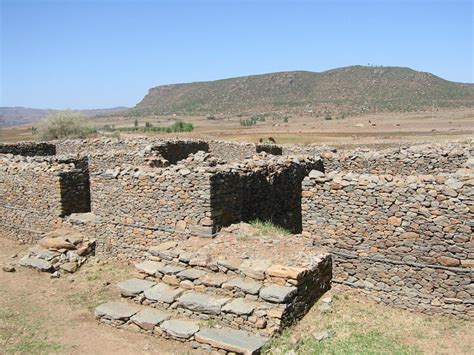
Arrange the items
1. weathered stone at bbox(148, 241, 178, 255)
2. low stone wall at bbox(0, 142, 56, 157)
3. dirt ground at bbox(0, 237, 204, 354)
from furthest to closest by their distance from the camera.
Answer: low stone wall at bbox(0, 142, 56, 157) < weathered stone at bbox(148, 241, 178, 255) < dirt ground at bbox(0, 237, 204, 354)

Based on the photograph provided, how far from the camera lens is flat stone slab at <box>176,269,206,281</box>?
32.7 ft

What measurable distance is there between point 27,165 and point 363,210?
1150 centimetres

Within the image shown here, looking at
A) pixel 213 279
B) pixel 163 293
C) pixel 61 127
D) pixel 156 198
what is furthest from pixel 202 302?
pixel 61 127

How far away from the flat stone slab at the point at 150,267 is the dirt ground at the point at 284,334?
109 cm

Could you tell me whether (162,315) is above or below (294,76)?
below

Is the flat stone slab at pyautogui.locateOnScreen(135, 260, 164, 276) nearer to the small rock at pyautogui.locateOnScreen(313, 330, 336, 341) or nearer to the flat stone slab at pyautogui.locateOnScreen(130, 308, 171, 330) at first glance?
the flat stone slab at pyautogui.locateOnScreen(130, 308, 171, 330)

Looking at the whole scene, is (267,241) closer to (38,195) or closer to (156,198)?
(156,198)

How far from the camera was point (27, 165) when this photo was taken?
16.2 meters

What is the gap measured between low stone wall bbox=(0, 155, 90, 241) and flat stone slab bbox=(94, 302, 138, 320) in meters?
5.94

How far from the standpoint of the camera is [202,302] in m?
9.32

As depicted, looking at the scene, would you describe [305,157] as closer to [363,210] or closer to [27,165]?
[363,210]

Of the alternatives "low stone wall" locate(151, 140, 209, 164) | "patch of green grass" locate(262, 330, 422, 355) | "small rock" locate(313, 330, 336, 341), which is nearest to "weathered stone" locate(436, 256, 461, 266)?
"patch of green grass" locate(262, 330, 422, 355)

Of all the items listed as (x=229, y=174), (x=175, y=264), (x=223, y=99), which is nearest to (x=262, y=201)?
(x=229, y=174)

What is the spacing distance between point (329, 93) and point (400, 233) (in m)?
121
